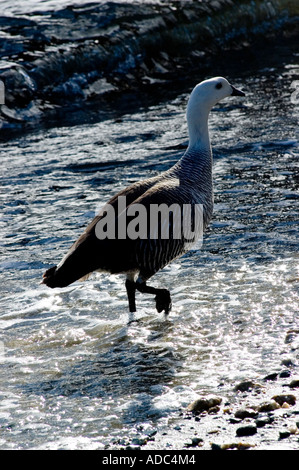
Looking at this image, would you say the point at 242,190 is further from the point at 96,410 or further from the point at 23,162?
the point at 96,410

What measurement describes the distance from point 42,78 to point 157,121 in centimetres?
311

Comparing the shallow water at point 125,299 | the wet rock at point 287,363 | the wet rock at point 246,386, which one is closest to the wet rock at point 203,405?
the shallow water at point 125,299

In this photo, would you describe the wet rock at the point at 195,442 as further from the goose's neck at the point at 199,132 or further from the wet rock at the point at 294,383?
the goose's neck at the point at 199,132

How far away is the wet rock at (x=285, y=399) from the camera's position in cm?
535

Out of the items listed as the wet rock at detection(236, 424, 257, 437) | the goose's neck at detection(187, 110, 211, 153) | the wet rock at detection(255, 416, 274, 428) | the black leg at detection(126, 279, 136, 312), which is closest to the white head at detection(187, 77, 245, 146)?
the goose's neck at detection(187, 110, 211, 153)

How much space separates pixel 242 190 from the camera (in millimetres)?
10883

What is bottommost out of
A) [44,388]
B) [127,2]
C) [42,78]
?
[44,388]

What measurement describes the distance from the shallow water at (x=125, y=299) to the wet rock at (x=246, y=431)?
1.37 ft

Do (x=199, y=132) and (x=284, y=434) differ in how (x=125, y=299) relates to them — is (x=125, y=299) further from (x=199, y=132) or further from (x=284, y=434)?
(x=284, y=434)

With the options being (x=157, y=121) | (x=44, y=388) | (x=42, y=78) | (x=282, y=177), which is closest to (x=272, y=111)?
(x=157, y=121)

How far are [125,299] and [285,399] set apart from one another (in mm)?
3041

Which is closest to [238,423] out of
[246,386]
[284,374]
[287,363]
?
[246,386]

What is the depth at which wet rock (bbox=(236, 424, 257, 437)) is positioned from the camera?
5000 mm

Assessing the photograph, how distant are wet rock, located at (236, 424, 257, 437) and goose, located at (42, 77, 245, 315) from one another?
2.41 m
